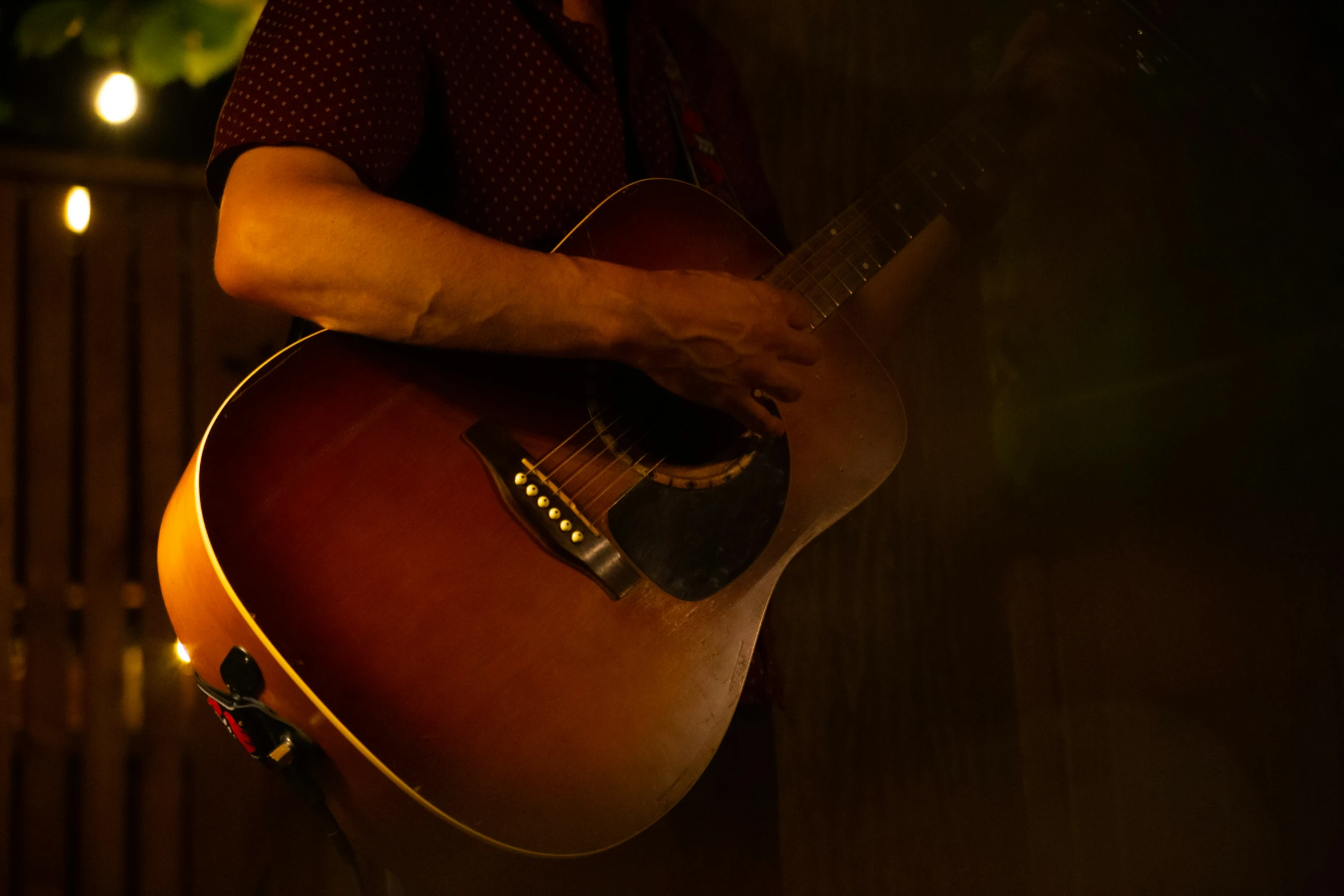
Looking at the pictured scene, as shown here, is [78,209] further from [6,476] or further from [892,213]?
[892,213]

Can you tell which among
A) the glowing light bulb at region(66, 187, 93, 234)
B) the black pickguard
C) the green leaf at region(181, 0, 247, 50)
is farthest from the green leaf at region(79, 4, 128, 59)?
the black pickguard

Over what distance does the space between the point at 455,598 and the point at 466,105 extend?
17.7 inches

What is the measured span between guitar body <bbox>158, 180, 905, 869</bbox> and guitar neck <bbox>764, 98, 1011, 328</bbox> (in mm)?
260

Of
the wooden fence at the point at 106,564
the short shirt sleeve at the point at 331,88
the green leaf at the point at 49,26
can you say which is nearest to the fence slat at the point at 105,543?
the wooden fence at the point at 106,564

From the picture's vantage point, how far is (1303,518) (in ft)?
4.40

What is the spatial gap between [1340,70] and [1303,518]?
2.39ft

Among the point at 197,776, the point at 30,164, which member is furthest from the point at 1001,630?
the point at 30,164

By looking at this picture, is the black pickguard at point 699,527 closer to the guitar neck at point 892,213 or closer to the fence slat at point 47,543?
the guitar neck at point 892,213

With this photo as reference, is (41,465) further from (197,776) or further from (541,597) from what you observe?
(541,597)

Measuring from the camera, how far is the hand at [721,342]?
2.19ft

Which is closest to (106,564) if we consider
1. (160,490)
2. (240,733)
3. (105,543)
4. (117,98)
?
(105,543)

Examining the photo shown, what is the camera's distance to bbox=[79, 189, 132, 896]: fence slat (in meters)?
1.28

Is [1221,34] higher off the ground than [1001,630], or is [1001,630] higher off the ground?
[1221,34]

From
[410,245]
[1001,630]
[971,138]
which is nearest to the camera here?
[410,245]
